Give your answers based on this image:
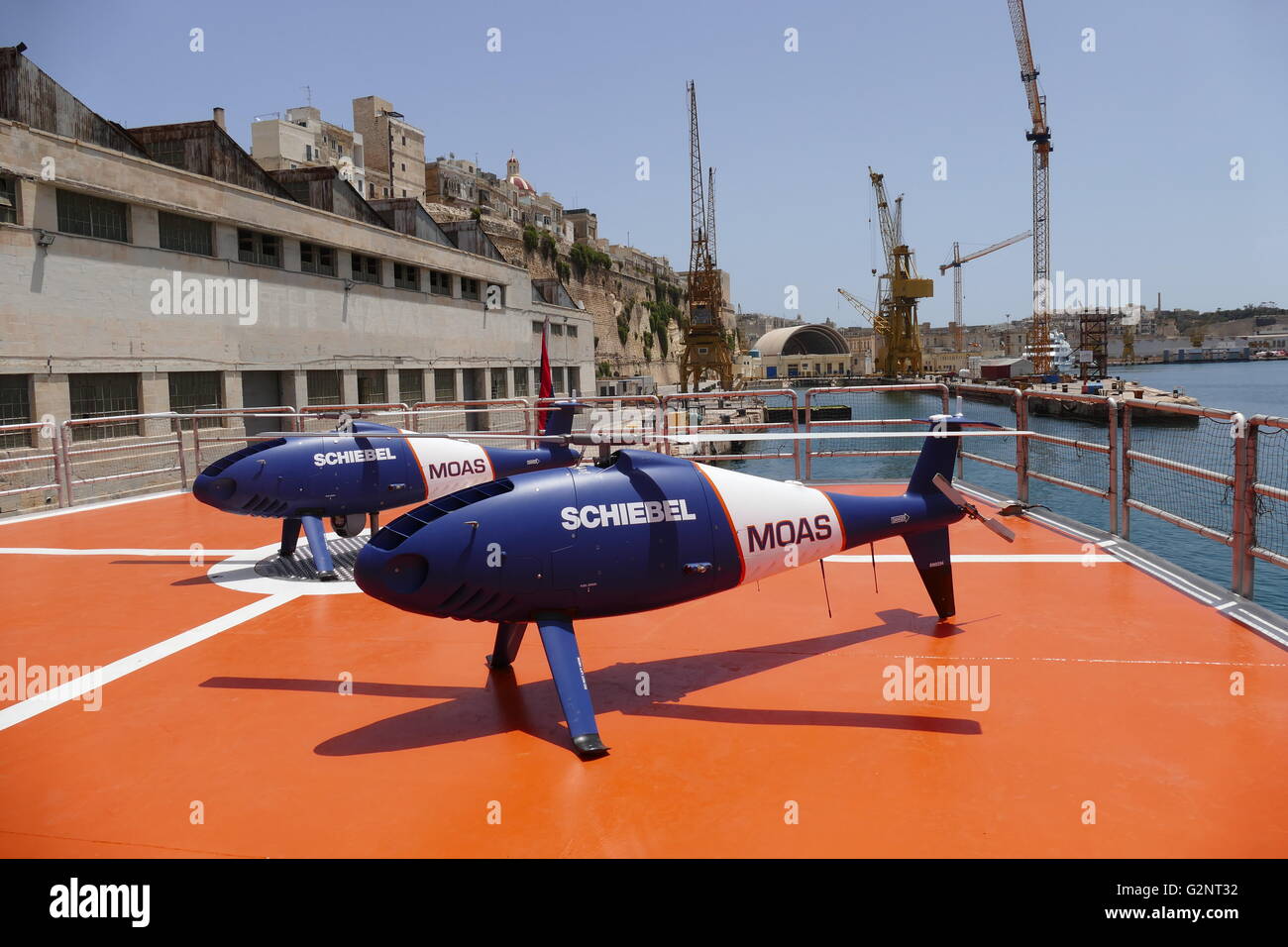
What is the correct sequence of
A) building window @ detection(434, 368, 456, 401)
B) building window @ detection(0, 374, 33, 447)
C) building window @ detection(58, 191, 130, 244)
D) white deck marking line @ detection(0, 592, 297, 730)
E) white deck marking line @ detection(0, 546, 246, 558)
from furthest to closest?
building window @ detection(434, 368, 456, 401), building window @ detection(58, 191, 130, 244), building window @ detection(0, 374, 33, 447), white deck marking line @ detection(0, 546, 246, 558), white deck marking line @ detection(0, 592, 297, 730)

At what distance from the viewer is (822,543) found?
7.29 metres

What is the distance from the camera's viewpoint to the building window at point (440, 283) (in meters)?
46.8

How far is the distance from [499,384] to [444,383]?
621 centimetres

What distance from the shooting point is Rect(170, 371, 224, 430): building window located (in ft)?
99.2

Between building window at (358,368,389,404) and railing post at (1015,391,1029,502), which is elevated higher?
building window at (358,368,389,404)

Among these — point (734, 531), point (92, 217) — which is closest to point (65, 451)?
point (92, 217)

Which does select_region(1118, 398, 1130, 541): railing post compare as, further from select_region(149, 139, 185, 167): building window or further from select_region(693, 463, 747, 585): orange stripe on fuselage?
select_region(149, 139, 185, 167): building window

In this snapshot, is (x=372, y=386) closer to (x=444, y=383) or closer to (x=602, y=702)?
(x=444, y=383)

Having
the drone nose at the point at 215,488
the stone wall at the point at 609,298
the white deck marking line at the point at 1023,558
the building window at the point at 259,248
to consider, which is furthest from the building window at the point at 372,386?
the stone wall at the point at 609,298

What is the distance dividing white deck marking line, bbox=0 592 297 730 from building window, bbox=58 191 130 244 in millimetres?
22413

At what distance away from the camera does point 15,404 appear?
24984mm

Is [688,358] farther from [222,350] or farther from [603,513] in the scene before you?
[603,513]

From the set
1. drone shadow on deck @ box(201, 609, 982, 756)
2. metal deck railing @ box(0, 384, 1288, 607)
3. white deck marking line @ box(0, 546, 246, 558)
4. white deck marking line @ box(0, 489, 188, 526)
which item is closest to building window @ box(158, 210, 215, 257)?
metal deck railing @ box(0, 384, 1288, 607)
